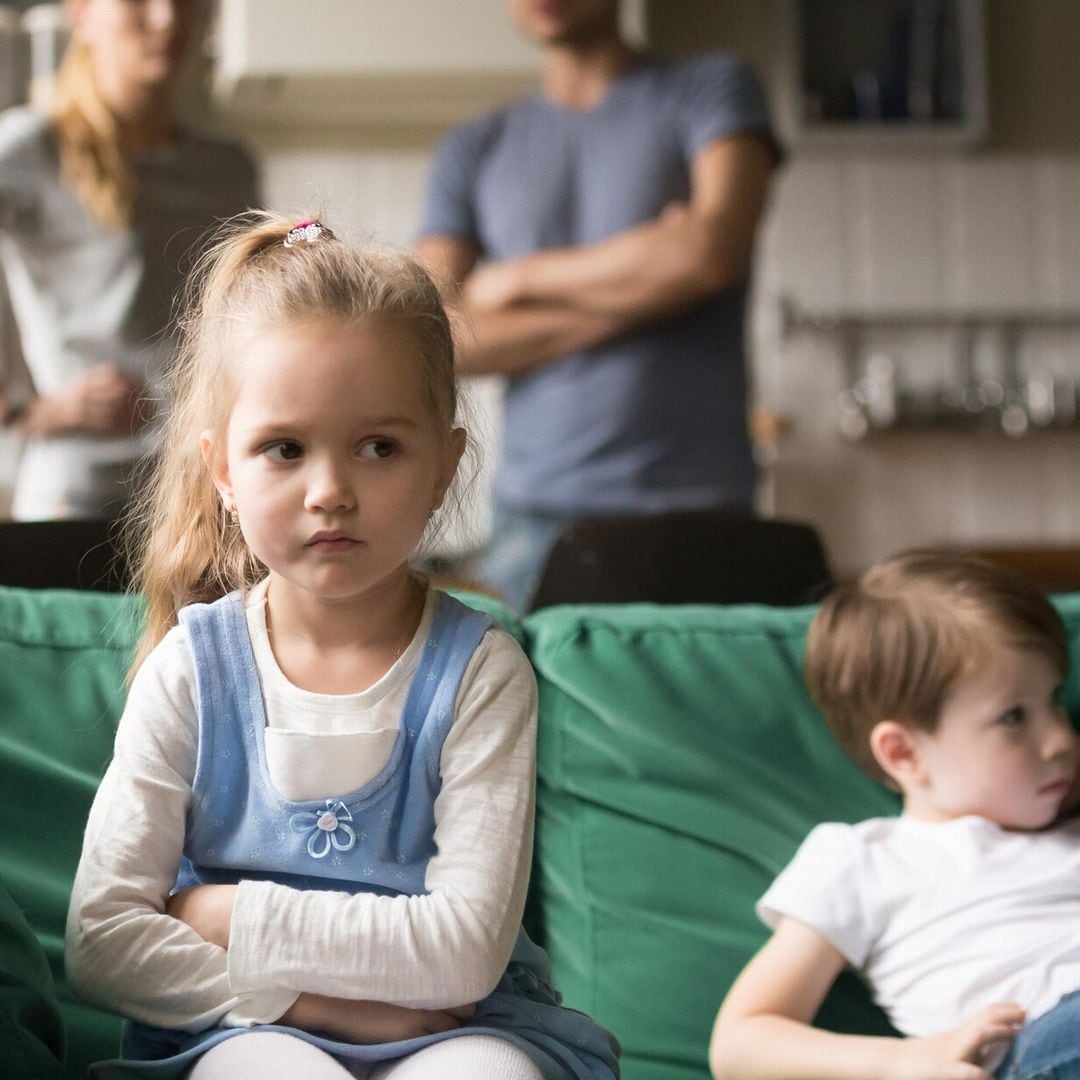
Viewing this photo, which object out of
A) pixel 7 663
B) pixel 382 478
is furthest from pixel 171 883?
pixel 7 663

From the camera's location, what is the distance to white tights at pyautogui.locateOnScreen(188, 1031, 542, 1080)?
939 millimetres

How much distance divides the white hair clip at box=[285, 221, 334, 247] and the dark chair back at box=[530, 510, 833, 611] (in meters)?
0.99

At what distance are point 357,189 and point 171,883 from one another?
343cm

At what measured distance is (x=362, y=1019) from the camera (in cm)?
100

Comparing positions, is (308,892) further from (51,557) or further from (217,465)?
(51,557)

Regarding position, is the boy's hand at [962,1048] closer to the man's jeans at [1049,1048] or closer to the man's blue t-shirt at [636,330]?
the man's jeans at [1049,1048]

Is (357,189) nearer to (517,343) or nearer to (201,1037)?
(517,343)

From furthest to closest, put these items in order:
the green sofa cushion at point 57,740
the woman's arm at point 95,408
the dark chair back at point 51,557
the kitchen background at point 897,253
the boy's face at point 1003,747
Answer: the kitchen background at point 897,253 < the woman's arm at point 95,408 < the dark chair back at point 51,557 < the boy's face at point 1003,747 < the green sofa cushion at point 57,740

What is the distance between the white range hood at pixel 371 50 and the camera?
3895mm

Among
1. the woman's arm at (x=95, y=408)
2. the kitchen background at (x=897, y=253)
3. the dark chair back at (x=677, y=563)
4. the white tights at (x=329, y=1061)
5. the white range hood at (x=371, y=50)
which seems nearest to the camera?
the white tights at (x=329, y=1061)

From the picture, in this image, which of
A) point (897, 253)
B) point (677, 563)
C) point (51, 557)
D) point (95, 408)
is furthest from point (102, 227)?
point (897, 253)

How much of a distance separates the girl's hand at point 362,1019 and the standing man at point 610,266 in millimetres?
1636

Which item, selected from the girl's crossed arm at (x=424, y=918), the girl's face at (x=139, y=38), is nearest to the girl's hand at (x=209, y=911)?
the girl's crossed arm at (x=424, y=918)

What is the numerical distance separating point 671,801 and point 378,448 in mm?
634
